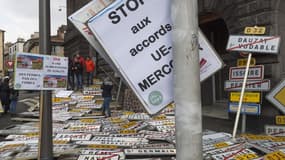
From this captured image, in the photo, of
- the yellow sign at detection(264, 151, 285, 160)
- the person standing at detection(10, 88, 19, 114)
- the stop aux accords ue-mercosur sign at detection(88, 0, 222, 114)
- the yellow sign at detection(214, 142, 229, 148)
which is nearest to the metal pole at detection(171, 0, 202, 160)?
the stop aux accords ue-mercosur sign at detection(88, 0, 222, 114)

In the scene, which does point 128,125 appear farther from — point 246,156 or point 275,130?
point 246,156

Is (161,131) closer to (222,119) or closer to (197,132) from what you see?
(222,119)

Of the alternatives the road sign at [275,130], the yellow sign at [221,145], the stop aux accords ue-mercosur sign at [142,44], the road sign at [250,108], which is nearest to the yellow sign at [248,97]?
the road sign at [250,108]

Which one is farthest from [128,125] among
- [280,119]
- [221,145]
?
[280,119]

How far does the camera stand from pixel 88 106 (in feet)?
56.3

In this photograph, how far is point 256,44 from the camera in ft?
29.5

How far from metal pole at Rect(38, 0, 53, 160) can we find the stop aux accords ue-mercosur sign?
4.13 meters

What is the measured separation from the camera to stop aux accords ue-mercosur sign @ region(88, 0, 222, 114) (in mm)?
3178

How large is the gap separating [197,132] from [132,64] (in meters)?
0.80

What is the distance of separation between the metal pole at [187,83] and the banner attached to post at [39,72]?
4.18 m

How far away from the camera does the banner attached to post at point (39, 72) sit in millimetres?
6383

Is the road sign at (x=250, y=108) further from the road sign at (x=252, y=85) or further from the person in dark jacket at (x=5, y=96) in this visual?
the person in dark jacket at (x=5, y=96)

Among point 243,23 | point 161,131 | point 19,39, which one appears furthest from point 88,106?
point 19,39

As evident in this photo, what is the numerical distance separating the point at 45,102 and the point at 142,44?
171 inches
